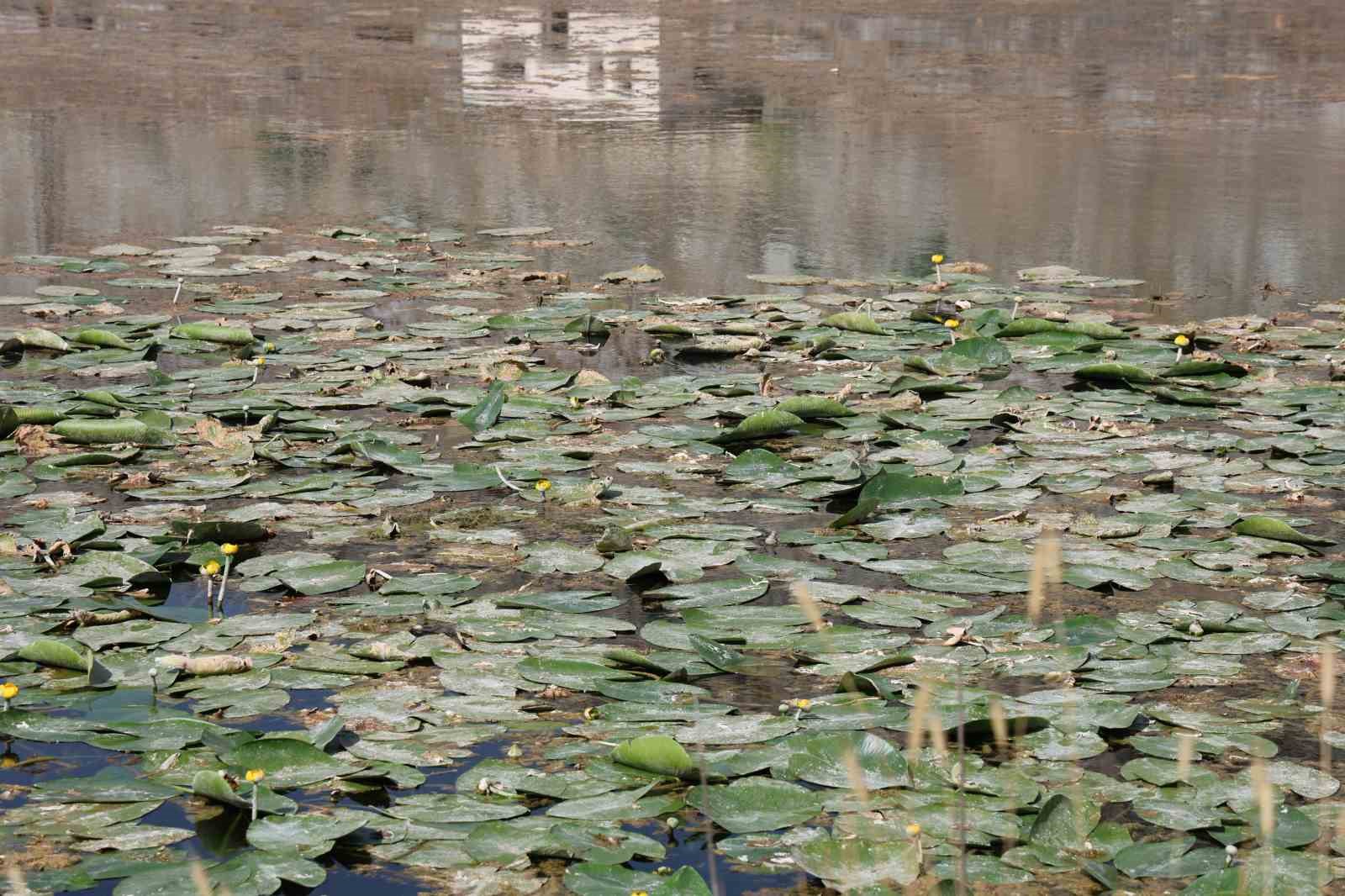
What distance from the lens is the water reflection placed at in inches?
238

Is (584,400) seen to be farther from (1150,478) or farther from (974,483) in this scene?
(1150,478)

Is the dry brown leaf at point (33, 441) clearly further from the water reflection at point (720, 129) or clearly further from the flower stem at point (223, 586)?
the water reflection at point (720, 129)

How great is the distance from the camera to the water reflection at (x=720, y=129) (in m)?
6.05

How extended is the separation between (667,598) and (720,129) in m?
6.12

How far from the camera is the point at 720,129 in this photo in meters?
8.62

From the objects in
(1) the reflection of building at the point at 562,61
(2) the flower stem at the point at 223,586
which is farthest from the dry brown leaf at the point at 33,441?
(1) the reflection of building at the point at 562,61

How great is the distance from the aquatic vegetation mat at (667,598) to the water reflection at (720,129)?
1.18m

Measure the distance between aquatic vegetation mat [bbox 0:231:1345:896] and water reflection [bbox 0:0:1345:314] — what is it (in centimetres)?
118

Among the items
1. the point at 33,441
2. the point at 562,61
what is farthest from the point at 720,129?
the point at 33,441

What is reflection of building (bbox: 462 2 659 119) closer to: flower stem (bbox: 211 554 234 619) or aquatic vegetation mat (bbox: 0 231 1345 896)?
aquatic vegetation mat (bbox: 0 231 1345 896)

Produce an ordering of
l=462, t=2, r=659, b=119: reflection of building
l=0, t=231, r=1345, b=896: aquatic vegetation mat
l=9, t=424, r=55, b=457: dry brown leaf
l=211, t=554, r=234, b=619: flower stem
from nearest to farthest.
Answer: l=0, t=231, r=1345, b=896: aquatic vegetation mat → l=211, t=554, r=234, b=619: flower stem → l=9, t=424, r=55, b=457: dry brown leaf → l=462, t=2, r=659, b=119: reflection of building

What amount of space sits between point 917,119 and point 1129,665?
6.84 metres

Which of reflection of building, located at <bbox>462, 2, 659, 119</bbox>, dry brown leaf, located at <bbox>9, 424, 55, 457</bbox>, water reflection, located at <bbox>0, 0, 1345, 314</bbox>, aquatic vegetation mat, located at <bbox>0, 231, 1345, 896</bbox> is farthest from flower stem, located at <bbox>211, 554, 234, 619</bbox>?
reflection of building, located at <bbox>462, 2, 659, 119</bbox>

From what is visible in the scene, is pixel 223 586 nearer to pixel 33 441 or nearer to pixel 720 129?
pixel 33 441
